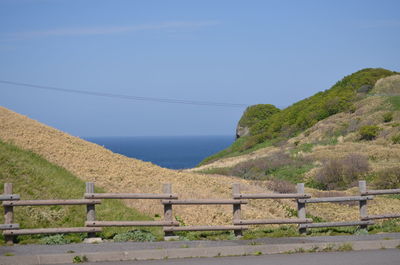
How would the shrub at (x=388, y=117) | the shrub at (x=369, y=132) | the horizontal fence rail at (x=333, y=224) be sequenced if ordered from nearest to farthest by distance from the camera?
1. the horizontal fence rail at (x=333, y=224)
2. the shrub at (x=369, y=132)
3. the shrub at (x=388, y=117)

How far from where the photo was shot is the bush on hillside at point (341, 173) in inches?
1681

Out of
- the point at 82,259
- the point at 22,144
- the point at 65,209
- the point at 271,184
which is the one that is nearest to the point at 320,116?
the point at 271,184

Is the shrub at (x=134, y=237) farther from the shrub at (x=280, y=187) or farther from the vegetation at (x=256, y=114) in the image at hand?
the vegetation at (x=256, y=114)

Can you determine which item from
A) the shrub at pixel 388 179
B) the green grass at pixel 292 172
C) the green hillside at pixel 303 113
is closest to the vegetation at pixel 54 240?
the shrub at pixel 388 179

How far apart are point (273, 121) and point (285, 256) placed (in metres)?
76.2

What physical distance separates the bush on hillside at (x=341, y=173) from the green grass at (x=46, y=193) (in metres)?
24.5

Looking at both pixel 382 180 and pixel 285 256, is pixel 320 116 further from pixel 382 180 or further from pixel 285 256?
pixel 285 256

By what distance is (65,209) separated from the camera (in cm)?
1742

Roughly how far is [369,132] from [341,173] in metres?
17.9

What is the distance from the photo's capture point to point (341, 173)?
1718 inches

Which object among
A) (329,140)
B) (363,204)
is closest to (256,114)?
(329,140)

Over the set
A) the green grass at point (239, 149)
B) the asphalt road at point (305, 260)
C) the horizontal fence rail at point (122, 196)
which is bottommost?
the asphalt road at point (305, 260)

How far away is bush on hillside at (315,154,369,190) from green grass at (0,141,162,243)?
24.5 m

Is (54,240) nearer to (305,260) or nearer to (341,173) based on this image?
(305,260)
